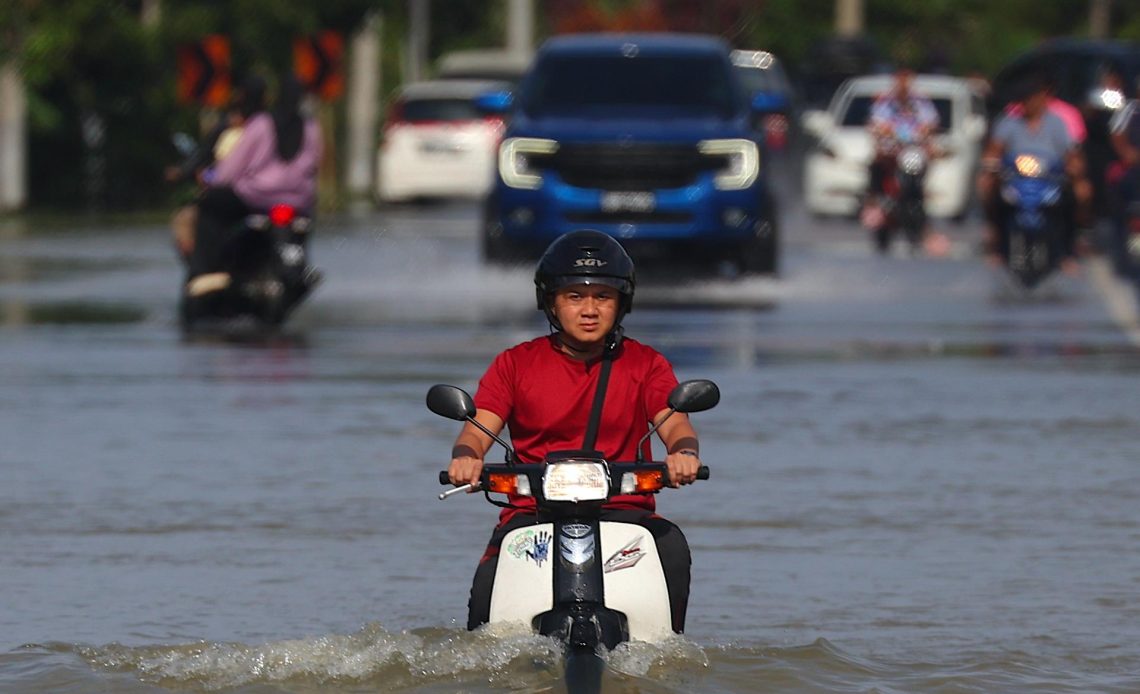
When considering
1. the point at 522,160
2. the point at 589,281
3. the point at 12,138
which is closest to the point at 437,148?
the point at 12,138

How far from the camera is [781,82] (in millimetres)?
43562

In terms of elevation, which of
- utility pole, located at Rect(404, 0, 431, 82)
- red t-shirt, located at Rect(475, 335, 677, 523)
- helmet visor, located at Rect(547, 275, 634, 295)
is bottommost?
red t-shirt, located at Rect(475, 335, 677, 523)

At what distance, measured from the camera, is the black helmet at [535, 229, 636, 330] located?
23.5ft

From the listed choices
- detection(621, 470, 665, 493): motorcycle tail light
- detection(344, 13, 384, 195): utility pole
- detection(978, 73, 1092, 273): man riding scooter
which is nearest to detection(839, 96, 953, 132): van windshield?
detection(978, 73, 1092, 273): man riding scooter

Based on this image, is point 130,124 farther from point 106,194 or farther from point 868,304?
point 868,304

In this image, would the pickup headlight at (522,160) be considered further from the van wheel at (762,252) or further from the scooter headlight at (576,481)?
the scooter headlight at (576,481)

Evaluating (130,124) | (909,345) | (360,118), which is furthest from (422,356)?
(360,118)

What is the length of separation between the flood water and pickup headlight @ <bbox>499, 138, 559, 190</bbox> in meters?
2.62

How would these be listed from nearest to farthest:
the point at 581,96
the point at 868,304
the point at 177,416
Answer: the point at 177,416
the point at 868,304
the point at 581,96

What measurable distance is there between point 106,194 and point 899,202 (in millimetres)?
14290

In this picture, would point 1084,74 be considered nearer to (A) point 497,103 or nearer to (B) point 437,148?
(B) point 437,148

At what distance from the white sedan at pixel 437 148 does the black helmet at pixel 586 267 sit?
32.8 meters

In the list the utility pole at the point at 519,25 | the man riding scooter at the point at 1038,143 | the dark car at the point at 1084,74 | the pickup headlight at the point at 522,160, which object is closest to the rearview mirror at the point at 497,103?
the pickup headlight at the point at 522,160

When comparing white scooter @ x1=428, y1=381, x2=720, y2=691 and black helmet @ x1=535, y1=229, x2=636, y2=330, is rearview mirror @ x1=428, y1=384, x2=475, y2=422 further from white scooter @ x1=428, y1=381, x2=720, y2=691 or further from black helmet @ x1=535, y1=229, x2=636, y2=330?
black helmet @ x1=535, y1=229, x2=636, y2=330
